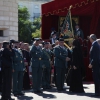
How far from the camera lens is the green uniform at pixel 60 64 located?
38.7ft

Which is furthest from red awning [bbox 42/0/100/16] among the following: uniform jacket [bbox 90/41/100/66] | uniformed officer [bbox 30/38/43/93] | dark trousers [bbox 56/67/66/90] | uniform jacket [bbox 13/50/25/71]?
uniform jacket [bbox 13/50/25/71]

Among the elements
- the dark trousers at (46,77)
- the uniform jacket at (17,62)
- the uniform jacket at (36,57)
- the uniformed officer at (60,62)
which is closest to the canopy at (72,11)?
the dark trousers at (46,77)

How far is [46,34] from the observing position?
19.3 metres

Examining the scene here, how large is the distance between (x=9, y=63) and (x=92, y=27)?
22.6 ft

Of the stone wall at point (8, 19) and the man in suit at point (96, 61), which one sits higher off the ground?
the stone wall at point (8, 19)

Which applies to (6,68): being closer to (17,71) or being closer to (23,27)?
(17,71)

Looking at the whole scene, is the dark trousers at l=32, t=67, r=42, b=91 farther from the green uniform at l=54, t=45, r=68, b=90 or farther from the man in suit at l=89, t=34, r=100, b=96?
the man in suit at l=89, t=34, r=100, b=96

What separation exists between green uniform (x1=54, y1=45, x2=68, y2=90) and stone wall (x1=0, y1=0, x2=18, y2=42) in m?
6.83

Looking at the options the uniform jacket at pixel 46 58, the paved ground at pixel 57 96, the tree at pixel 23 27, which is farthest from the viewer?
the tree at pixel 23 27

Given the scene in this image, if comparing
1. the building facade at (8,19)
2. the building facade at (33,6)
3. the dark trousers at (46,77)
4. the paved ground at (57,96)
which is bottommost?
the paved ground at (57,96)

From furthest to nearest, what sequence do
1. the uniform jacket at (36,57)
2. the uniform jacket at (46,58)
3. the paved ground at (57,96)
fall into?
the uniform jacket at (46,58), the uniform jacket at (36,57), the paved ground at (57,96)

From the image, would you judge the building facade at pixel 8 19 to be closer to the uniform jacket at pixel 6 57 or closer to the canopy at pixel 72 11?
the canopy at pixel 72 11

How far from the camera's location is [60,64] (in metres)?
11.8

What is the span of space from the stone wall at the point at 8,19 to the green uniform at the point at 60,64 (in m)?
6.83
